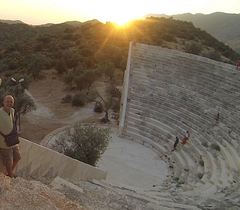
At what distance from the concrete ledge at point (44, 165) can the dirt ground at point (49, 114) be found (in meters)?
7.93

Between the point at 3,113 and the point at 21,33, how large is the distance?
5796 cm

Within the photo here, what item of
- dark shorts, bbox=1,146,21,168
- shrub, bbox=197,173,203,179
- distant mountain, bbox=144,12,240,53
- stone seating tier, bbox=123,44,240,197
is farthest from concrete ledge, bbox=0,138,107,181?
distant mountain, bbox=144,12,240,53

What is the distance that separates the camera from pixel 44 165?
4.84 m

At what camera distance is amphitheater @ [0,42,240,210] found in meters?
5.97

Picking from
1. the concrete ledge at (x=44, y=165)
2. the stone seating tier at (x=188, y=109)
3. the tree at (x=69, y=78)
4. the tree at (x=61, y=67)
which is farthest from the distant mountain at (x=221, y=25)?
the concrete ledge at (x=44, y=165)

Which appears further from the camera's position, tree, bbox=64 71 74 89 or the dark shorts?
tree, bbox=64 71 74 89

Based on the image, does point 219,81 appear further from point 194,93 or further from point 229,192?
point 229,192

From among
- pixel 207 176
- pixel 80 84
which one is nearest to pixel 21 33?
pixel 80 84

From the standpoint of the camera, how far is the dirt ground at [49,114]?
14.6m

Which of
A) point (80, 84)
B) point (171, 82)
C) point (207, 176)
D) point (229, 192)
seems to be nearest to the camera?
point (229, 192)

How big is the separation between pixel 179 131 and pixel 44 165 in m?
9.37

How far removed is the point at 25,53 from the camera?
119 feet

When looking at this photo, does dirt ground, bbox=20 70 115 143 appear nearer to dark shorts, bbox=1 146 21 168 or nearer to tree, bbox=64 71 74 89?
tree, bbox=64 71 74 89

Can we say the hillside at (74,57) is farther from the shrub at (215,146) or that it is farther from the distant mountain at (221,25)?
the distant mountain at (221,25)
